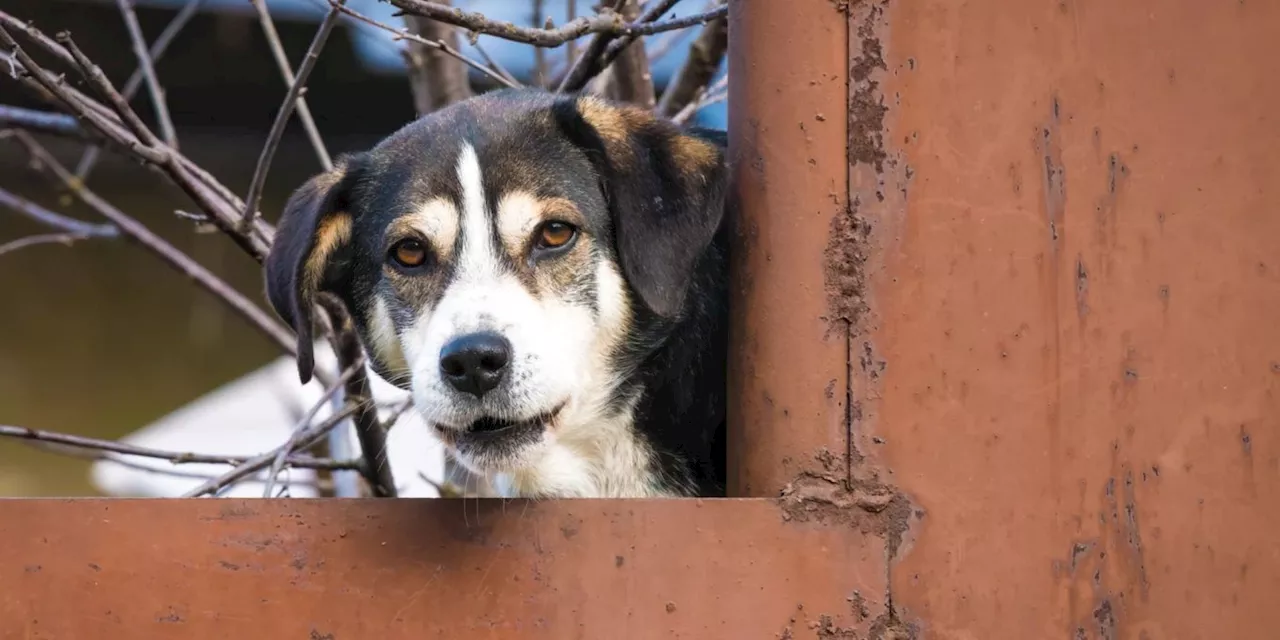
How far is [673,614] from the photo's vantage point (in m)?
1.61

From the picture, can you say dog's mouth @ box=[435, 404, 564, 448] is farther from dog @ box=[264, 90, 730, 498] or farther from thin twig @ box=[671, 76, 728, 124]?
thin twig @ box=[671, 76, 728, 124]

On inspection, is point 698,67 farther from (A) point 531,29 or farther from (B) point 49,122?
(B) point 49,122

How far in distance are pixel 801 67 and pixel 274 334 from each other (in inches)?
84.2

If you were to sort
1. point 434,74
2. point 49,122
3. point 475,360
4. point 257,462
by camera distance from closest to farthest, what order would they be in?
point 475,360
point 257,462
point 49,122
point 434,74

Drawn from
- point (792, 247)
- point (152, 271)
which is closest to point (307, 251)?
point (792, 247)

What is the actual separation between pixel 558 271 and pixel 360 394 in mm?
889

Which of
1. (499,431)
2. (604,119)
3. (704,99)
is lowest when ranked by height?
(499,431)

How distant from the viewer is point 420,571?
63.8 inches

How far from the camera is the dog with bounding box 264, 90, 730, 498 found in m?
2.04

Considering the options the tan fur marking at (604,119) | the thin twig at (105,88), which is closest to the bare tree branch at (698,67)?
the tan fur marking at (604,119)

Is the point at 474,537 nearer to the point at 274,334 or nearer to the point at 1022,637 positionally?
the point at 1022,637

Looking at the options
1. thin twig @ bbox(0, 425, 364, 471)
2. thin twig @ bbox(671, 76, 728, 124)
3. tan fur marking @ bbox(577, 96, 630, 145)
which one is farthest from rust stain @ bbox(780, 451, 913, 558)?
thin twig @ bbox(0, 425, 364, 471)

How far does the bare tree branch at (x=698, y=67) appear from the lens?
323 cm

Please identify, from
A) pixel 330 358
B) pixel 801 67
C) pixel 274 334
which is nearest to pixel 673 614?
pixel 801 67
